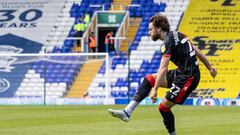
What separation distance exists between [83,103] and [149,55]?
611cm

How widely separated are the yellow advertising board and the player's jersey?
20.1m

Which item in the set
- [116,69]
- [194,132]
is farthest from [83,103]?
[194,132]

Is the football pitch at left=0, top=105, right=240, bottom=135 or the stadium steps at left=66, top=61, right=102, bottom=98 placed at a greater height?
the football pitch at left=0, top=105, right=240, bottom=135

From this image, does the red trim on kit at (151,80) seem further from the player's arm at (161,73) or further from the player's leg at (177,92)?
the player's arm at (161,73)

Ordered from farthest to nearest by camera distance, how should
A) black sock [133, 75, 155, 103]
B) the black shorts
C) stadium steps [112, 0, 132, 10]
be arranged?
stadium steps [112, 0, 132, 10], black sock [133, 75, 155, 103], the black shorts

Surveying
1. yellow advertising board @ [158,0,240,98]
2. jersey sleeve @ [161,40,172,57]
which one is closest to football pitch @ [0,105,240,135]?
jersey sleeve @ [161,40,172,57]

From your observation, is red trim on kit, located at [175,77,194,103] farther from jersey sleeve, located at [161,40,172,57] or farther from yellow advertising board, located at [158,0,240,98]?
yellow advertising board, located at [158,0,240,98]

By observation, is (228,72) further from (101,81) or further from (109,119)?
(109,119)

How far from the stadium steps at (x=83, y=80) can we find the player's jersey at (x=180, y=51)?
Result: 716 inches

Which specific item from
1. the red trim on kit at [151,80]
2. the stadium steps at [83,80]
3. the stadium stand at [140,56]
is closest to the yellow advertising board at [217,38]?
the stadium stand at [140,56]

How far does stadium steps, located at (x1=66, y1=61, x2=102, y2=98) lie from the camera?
29500mm

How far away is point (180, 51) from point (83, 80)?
1859 cm

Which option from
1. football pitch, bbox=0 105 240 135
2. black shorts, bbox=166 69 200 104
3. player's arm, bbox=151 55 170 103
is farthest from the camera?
football pitch, bbox=0 105 240 135

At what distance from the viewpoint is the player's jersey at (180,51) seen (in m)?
11.2
